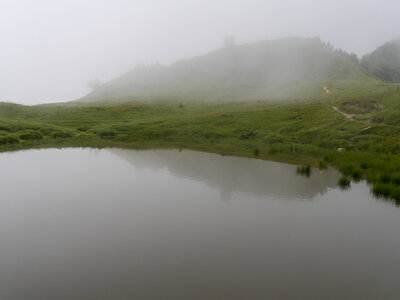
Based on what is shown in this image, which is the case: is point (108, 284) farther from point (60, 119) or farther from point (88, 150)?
point (60, 119)

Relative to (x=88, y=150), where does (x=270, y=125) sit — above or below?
above

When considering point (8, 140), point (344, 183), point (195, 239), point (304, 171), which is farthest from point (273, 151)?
point (8, 140)

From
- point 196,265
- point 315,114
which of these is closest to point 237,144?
point 315,114

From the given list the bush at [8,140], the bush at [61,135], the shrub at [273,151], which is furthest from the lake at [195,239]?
the bush at [61,135]

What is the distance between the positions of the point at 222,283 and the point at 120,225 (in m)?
6.82

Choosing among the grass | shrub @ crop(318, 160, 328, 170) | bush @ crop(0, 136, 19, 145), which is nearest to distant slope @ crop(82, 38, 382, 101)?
the grass

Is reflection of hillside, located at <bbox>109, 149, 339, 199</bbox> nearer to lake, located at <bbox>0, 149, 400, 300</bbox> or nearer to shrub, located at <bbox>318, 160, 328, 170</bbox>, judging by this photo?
lake, located at <bbox>0, 149, 400, 300</bbox>

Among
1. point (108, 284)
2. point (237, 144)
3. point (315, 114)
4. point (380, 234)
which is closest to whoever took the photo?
point (108, 284)

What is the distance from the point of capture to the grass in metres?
30.6

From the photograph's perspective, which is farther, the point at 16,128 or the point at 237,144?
the point at 16,128

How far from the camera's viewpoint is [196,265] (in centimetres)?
1042

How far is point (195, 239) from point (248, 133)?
4173 cm

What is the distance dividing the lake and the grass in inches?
282

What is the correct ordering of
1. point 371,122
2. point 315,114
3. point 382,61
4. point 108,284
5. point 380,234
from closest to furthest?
point 108,284 < point 380,234 < point 371,122 < point 315,114 < point 382,61
